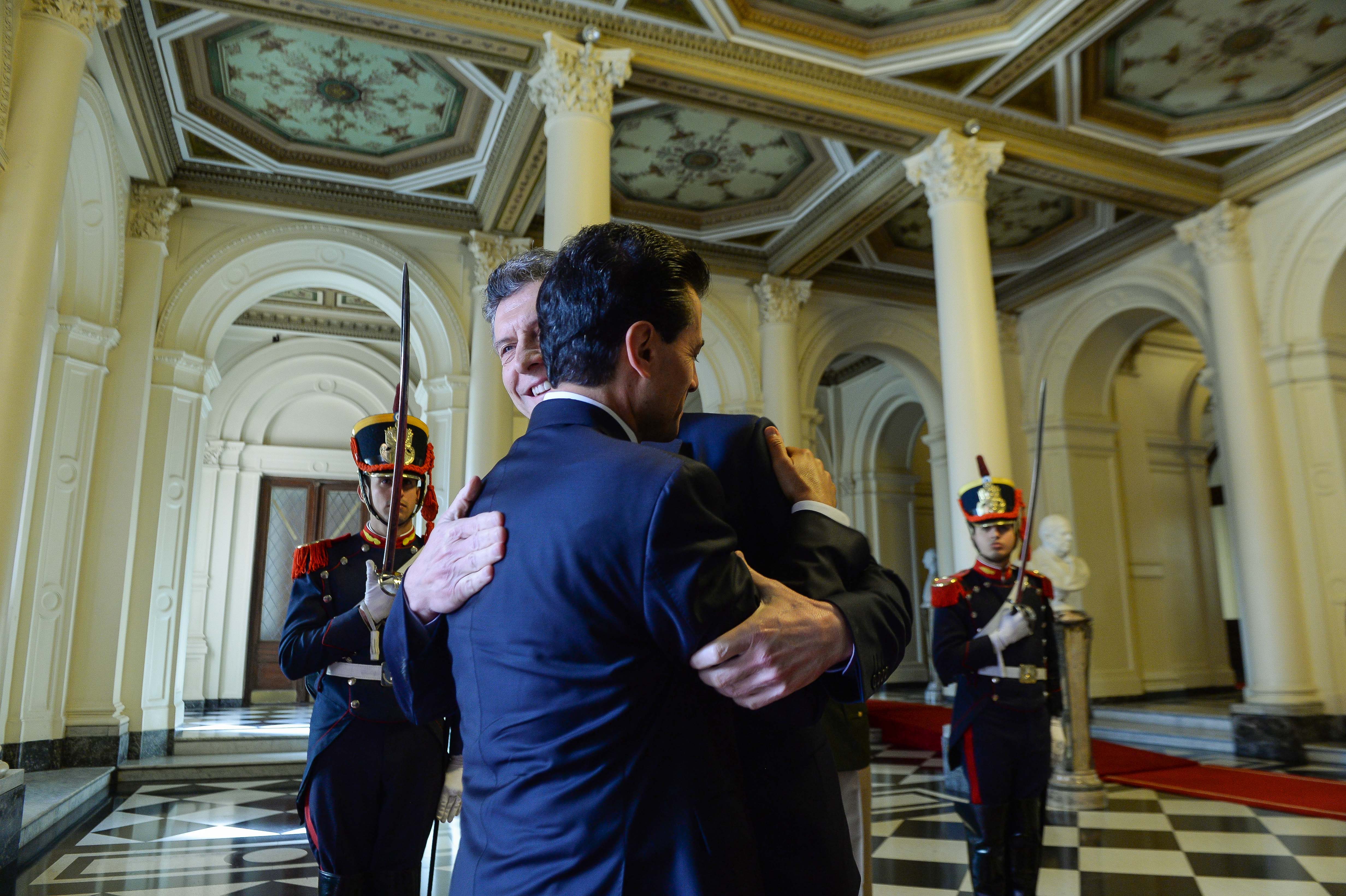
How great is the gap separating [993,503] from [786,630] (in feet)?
9.60

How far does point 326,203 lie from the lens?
8664mm

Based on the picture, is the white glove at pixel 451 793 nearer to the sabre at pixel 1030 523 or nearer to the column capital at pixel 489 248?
the sabre at pixel 1030 523

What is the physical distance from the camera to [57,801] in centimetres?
529

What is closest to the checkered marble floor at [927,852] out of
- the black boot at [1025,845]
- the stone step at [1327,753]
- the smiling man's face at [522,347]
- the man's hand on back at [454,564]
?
the black boot at [1025,845]

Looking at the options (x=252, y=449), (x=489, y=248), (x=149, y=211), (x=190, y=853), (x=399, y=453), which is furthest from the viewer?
(x=252, y=449)

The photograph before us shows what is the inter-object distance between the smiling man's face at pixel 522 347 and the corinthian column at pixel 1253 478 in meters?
8.20

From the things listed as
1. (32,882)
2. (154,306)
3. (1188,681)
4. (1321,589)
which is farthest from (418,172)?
(1188,681)

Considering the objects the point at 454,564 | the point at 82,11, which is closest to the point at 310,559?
the point at 454,564

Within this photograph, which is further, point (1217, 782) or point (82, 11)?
point (1217, 782)

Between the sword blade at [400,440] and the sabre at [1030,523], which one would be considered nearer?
the sword blade at [400,440]

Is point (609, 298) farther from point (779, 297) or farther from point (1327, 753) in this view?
point (779, 297)

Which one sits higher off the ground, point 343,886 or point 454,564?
point 454,564

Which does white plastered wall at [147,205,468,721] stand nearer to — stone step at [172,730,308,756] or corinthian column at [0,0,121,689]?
stone step at [172,730,308,756]

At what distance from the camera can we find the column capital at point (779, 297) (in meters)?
10.3
